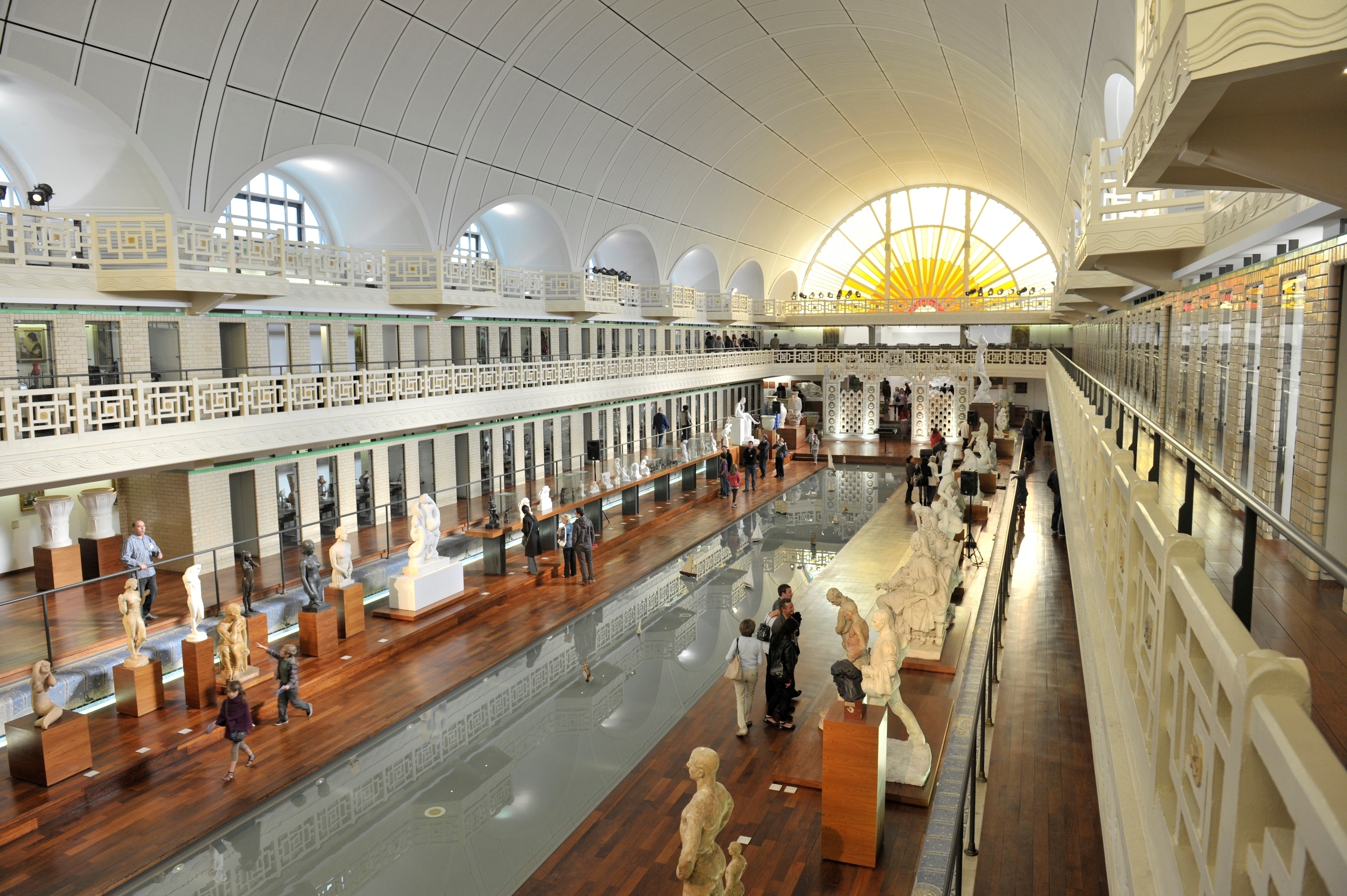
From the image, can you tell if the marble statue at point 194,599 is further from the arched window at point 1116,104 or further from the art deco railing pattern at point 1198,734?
the arched window at point 1116,104

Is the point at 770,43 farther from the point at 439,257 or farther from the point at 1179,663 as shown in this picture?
the point at 1179,663

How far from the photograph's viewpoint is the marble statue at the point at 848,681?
909 centimetres

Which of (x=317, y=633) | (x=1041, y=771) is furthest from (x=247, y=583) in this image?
(x=1041, y=771)

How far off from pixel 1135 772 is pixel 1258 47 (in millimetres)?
2413

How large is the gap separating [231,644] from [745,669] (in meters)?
7.23

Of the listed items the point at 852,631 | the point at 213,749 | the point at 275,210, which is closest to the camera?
the point at 852,631

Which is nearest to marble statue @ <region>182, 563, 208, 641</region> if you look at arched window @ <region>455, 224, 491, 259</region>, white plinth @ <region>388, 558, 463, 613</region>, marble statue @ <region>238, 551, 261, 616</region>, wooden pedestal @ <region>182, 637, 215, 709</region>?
wooden pedestal @ <region>182, 637, 215, 709</region>

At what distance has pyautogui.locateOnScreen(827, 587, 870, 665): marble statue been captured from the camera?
9969 mm

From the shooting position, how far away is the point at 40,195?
13539 millimetres

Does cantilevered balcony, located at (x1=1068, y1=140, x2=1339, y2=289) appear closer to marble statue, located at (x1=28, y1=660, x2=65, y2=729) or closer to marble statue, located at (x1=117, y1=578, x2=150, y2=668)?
marble statue, located at (x1=28, y1=660, x2=65, y2=729)

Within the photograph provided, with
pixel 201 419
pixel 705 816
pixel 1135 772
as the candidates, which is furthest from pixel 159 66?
pixel 1135 772

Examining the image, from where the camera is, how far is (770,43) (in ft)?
94.8

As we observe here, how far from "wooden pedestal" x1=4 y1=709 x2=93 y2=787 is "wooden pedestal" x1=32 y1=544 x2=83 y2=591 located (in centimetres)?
543

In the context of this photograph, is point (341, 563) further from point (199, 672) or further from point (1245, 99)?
point (1245, 99)
